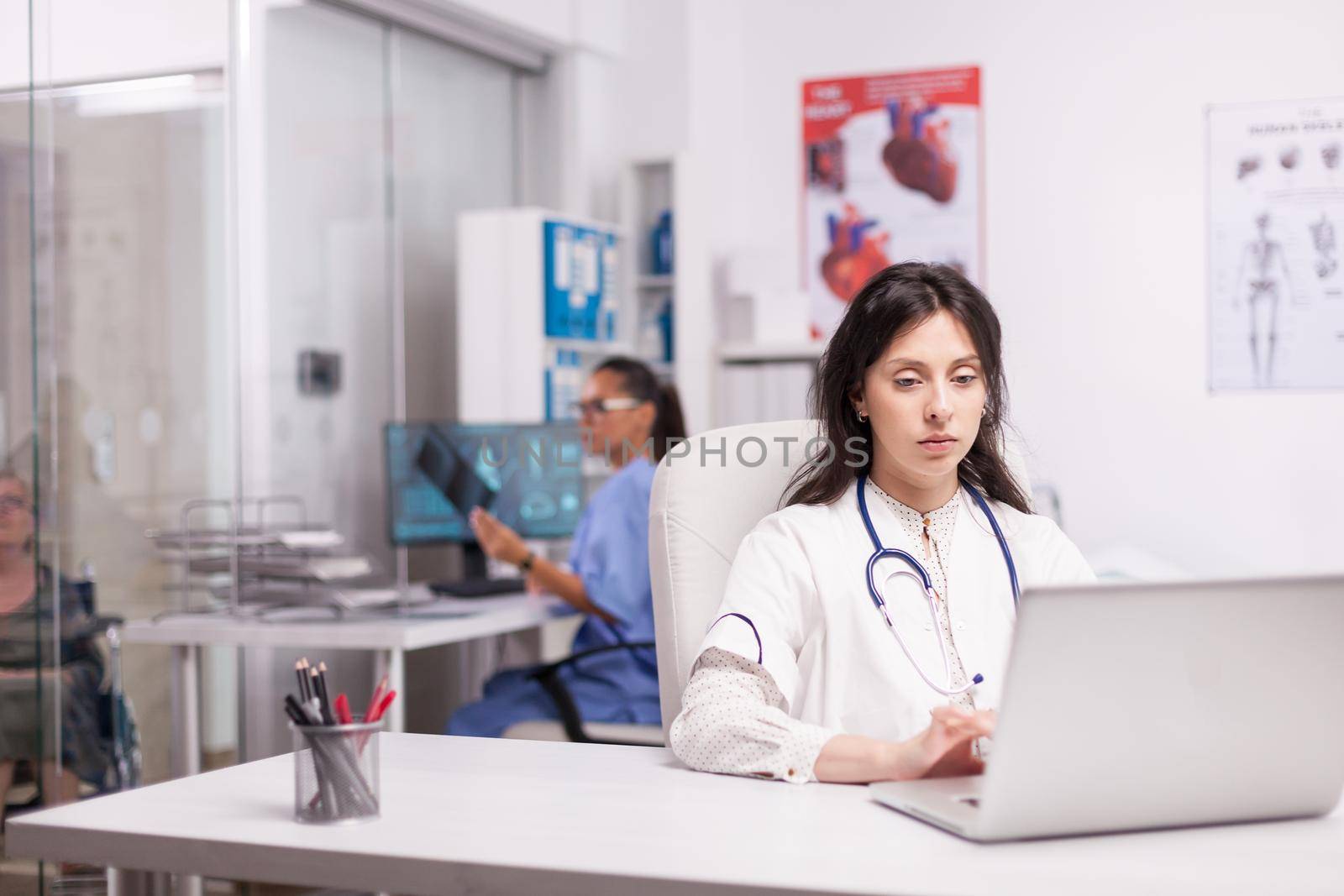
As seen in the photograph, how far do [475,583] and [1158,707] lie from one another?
2.62 meters

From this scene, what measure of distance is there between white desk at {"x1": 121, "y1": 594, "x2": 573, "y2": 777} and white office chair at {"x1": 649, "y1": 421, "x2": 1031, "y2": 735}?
52.8 inches

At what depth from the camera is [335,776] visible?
1137 millimetres

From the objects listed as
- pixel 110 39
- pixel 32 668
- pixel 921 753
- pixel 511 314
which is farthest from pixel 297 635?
pixel 921 753

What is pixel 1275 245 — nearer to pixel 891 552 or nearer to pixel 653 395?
pixel 653 395

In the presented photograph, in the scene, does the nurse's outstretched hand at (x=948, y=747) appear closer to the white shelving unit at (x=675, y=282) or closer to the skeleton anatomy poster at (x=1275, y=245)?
the white shelving unit at (x=675, y=282)

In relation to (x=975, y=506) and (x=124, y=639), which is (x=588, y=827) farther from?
(x=124, y=639)

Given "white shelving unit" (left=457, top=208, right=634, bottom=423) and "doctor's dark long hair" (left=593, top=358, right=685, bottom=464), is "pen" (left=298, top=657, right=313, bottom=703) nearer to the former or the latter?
"doctor's dark long hair" (left=593, top=358, right=685, bottom=464)

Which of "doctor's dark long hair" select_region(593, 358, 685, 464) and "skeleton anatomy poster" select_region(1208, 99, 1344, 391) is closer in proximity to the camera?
"doctor's dark long hair" select_region(593, 358, 685, 464)

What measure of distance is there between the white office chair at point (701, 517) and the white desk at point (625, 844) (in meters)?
0.27

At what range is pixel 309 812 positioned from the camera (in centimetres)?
114

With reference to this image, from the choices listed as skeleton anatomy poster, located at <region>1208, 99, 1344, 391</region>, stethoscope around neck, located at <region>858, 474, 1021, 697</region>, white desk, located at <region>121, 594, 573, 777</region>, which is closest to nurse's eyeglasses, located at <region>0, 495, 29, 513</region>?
white desk, located at <region>121, 594, 573, 777</region>

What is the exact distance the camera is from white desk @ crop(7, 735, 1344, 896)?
3.16 feet

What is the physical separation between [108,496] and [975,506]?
2.04m

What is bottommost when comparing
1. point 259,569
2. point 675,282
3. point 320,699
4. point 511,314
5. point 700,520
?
point 259,569
